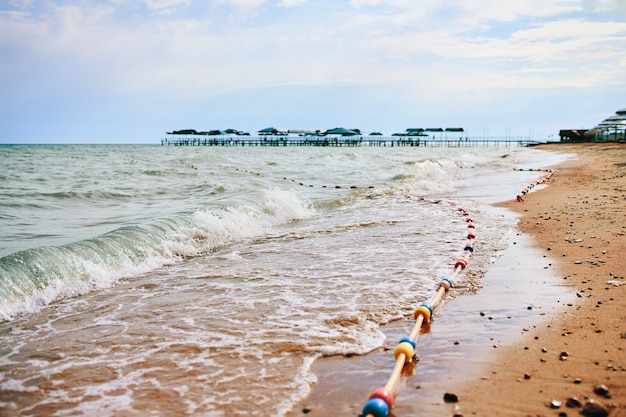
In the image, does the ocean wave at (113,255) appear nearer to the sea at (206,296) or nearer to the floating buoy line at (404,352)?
the sea at (206,296)

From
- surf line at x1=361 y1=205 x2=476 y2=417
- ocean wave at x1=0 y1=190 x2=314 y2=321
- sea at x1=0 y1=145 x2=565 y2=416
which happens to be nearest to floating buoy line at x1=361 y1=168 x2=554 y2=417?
surf line at x1=361 y1=205 x2=476 y2=417

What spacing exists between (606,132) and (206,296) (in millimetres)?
63875

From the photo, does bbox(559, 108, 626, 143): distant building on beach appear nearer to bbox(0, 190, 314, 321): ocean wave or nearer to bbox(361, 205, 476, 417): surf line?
bbox(0, 190, 314, 321): ocean wave

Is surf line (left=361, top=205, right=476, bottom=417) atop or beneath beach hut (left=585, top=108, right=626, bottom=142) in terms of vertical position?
beneath

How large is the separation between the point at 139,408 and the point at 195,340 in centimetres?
108

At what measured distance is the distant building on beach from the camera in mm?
48719

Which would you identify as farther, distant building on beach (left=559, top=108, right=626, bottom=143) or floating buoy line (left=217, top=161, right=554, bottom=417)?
distant building on beach (left=559, top=108, right=626, bottom=143)

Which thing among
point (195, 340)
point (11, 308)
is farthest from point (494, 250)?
point (11, 308)

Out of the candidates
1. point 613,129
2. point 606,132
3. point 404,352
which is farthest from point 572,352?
point 606,132

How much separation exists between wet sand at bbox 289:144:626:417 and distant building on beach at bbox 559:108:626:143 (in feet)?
159

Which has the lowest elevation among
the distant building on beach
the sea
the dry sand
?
the sea

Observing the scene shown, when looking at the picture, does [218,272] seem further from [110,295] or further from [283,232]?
[283,232]

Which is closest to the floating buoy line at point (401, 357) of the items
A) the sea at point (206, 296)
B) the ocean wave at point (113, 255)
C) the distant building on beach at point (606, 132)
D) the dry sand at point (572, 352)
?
the sea at point (206, 296)

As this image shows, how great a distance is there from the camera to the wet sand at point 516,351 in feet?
9.34
